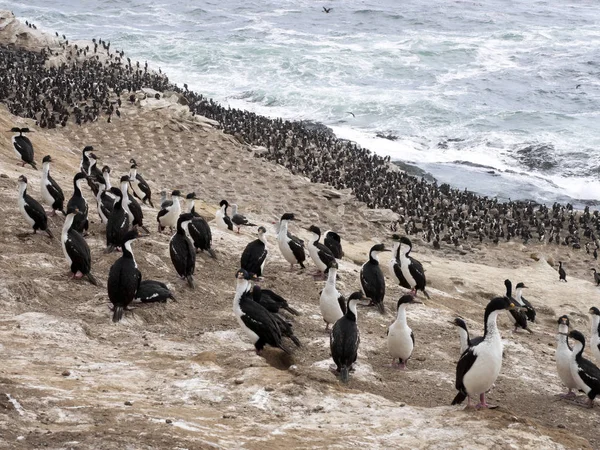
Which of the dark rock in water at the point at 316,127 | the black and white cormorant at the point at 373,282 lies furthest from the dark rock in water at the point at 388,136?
the black and white cormorant at the point at 373,282

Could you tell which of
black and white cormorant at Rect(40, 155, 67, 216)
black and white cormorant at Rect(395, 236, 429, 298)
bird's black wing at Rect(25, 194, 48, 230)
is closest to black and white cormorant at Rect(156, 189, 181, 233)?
black and white cormorant at Rect(40, 155, 67, 216)

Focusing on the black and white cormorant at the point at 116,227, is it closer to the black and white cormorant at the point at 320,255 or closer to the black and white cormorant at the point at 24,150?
the black and white cormorant at the point at 320,255

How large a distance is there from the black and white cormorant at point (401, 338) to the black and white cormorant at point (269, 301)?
1605mm

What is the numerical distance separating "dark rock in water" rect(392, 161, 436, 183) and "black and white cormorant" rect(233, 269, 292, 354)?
21.4 meters

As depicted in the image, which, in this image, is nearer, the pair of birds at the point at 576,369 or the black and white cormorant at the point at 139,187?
the pair of birds at the point at 576,369

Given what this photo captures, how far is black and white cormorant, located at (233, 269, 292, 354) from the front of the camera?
365 inches

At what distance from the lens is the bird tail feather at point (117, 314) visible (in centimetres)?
973

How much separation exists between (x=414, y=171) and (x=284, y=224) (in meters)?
Answer: 18.0

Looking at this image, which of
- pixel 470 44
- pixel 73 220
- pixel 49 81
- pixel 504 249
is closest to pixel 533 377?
pixel 73 220

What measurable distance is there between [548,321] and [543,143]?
73.0 ft

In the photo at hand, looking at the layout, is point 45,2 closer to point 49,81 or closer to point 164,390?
point 49,81

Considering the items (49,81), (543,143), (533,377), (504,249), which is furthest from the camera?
(543,143)

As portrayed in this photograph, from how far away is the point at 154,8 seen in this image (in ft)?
219

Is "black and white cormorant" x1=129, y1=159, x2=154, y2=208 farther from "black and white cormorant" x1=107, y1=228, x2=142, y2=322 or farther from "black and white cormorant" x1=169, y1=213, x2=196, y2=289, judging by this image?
"black and white cormorant" x1=107, y1=228, x2=142, y2=322
